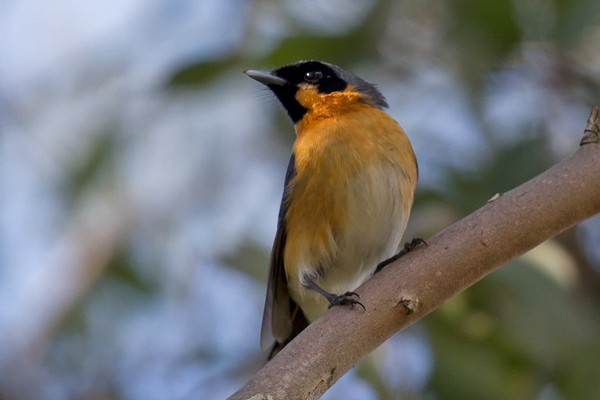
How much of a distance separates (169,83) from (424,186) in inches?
51.2

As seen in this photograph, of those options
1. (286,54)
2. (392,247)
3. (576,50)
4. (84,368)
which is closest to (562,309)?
(392,247)

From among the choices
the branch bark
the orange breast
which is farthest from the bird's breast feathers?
the branch bark

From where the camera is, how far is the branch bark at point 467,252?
2.64 meters

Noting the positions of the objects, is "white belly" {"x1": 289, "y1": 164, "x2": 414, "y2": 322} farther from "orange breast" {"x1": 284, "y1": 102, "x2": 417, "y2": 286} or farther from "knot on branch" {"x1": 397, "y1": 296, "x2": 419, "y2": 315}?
"knot on branch" {"x1": 397, "y1": 296, "x2": 419, "y2": 315}

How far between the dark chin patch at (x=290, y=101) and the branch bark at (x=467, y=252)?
197cm

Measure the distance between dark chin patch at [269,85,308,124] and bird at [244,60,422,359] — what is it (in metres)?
0.11

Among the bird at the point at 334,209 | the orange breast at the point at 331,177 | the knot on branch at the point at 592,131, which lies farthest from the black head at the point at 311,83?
the knot on branch at the point at 592,131

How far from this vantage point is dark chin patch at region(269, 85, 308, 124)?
4656mm

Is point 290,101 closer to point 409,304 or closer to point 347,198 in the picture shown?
point 347,198

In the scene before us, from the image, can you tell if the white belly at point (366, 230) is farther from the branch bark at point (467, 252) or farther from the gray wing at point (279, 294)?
the branch bark at point (467, 252)

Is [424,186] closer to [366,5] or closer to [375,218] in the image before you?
[375,218]

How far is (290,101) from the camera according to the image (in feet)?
15.5

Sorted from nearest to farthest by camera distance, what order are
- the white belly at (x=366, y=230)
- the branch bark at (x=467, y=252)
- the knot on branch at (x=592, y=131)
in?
the branch bark at (x=467, y=252)
the knot on branch at (x=592, y=131)
the white belly at (x=366, y=230)

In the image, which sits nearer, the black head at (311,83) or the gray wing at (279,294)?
the gray wing at (279,294)
